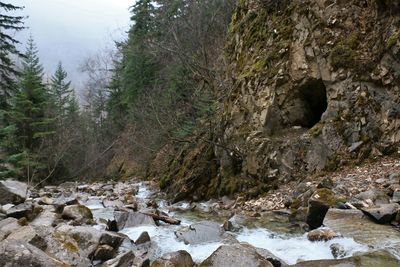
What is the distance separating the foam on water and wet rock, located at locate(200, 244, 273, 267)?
996 millimetres

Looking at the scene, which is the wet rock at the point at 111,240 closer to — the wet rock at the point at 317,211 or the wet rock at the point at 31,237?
the wet rock at the point at 31,237

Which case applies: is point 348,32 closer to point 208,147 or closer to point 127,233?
point 208,147

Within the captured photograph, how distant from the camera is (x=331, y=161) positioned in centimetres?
1143

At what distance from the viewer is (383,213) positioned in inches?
284

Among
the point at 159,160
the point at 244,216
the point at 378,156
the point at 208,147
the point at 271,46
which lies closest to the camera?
the point at 244,216

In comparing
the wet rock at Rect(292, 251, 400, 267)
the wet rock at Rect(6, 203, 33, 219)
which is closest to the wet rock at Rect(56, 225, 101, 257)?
the wet rock at Rect(6, 203, 33, 219)

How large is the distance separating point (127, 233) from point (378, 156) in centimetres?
673

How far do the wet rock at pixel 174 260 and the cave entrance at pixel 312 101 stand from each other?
→ 27.7 feet

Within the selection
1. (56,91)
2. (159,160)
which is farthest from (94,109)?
(159,160)

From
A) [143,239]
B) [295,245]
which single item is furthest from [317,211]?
[143,239]

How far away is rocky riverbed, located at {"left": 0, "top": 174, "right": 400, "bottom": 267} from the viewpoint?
5.76 m

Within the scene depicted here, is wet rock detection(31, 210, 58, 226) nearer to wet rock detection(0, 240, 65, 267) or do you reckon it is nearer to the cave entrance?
wet rock detection(0, 240, 65, 267)

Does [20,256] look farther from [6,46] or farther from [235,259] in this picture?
[6,46]

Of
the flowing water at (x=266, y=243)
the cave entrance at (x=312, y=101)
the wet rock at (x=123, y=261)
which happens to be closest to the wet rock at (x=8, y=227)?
the wet rock at (x=123, y=261)
